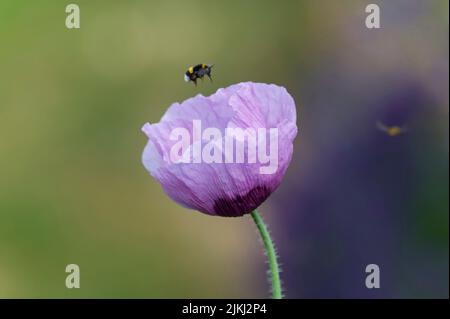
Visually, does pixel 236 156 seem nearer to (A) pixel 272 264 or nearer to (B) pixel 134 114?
(A) pixel 272 264

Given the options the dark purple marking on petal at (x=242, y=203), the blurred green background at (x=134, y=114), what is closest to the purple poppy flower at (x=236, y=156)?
the dark purple marking on petal at (x=242, y=203)

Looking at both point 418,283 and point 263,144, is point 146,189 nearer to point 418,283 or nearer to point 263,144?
point 418,283

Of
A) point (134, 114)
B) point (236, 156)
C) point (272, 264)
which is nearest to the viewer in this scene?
point (272, 264)

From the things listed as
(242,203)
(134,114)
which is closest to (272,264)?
(242,203)

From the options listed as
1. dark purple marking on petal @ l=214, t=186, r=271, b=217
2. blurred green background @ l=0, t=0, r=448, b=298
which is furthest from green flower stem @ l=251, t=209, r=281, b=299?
blurred green background @ l=0, t=0, r=448, b=298

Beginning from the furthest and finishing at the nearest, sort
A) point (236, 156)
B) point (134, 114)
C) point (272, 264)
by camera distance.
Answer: point (134, 114), point (236, 156), point (272, 264)

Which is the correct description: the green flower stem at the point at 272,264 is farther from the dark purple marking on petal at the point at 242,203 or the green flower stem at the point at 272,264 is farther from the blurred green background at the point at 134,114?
the blurred green background at the point at 134,114

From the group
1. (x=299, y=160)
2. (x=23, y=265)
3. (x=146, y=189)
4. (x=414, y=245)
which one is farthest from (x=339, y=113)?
(x=23, y=265)
